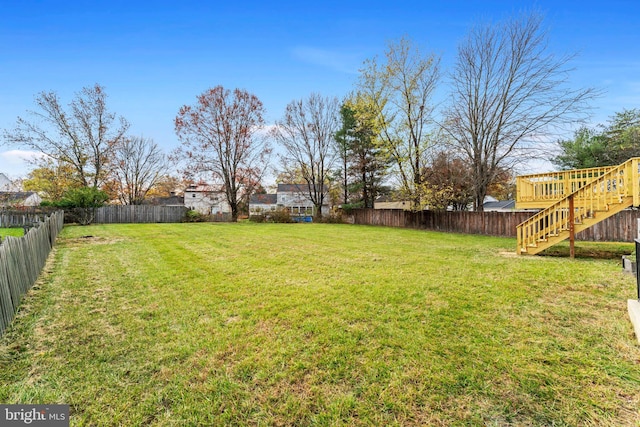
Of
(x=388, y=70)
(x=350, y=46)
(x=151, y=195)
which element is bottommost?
(x=151, y=195)

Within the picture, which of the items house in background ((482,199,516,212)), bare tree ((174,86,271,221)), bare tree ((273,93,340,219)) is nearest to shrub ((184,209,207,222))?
bare tree ((174,86,271,221))

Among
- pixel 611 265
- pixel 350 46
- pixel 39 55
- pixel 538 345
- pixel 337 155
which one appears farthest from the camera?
pixel 337 155

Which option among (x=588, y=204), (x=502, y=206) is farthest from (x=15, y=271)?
(x=502, y=206)

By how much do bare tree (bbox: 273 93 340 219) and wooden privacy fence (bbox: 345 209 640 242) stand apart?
5222mm

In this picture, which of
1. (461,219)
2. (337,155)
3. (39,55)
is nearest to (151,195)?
(337,155)

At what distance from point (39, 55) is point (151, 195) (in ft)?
95.7

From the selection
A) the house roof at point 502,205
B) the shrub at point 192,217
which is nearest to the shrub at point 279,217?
the shrub at point 192,217

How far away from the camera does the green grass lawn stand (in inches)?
75.7

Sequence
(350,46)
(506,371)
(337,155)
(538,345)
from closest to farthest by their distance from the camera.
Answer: (506,371), (538,345), (350,46), (337,155)

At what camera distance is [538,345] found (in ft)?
8.91

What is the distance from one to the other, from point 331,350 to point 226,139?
23.3m

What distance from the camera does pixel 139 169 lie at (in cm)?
3075

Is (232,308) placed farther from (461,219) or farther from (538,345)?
(461,219)

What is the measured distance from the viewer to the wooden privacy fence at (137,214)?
70.5 feet
